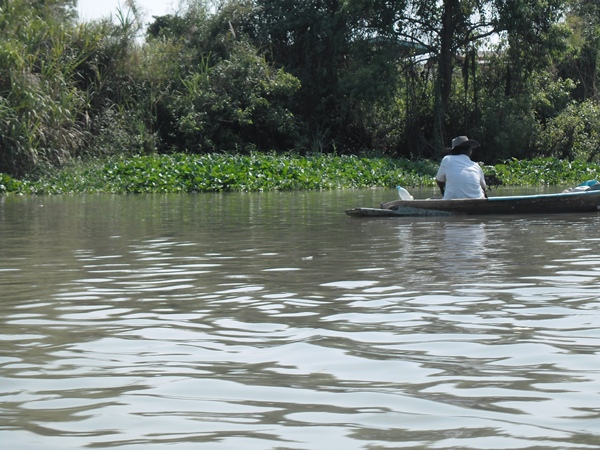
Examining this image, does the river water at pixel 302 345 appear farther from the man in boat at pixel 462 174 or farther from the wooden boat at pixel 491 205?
the man in boat at pixel 462 174

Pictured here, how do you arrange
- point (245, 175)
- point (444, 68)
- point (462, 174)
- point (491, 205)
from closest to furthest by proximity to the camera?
point (491, 205) → point (462, 174) → point (245, 175) → point (444, 68)

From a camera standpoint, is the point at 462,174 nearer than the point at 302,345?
No

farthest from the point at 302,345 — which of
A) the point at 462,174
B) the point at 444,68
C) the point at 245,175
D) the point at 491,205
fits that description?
the point at 444,68

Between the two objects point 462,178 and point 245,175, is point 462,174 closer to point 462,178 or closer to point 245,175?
point 462,178

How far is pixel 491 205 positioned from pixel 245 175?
10.6 meters

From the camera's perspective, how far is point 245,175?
22500 millimetres

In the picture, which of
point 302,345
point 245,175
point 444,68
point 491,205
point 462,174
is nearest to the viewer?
point 302,345

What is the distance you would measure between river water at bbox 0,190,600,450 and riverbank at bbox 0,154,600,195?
1241 cm

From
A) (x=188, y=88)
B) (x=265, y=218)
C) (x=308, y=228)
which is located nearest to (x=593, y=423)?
(x=308, y=228)

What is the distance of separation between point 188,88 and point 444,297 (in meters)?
22.4

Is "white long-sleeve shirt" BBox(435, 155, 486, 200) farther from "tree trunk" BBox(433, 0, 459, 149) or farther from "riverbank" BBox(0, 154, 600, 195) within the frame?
"tree trunk" BBox(433, 0, 459, 149)

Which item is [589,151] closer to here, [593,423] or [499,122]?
[499,122]

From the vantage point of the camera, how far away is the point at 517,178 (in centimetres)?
2475

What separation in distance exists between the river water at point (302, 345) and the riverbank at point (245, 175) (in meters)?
12.4
